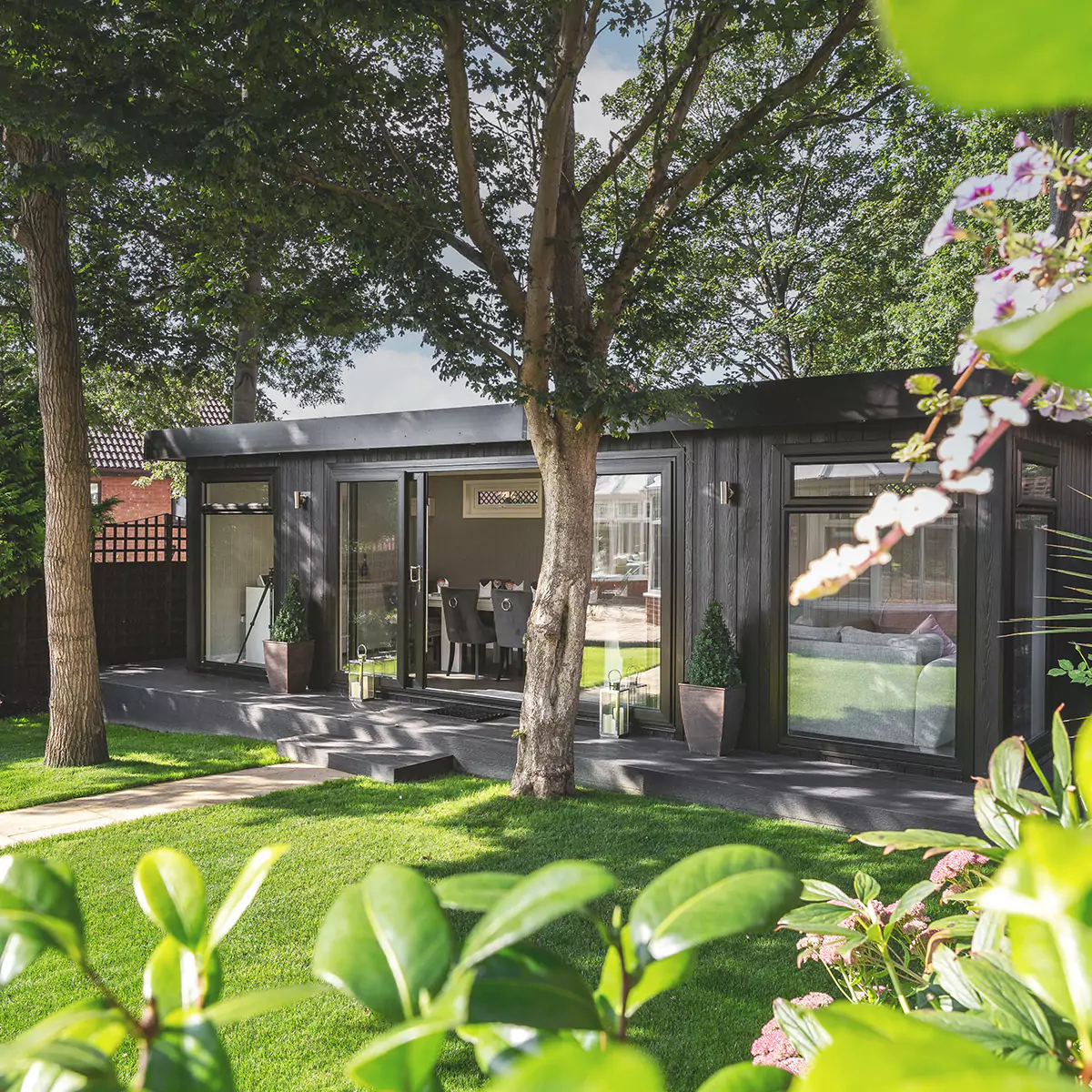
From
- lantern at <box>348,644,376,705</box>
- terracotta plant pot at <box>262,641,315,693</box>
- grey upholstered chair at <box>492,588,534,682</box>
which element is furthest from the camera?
grey upholstered chair at <box>492,588,534,682</box>

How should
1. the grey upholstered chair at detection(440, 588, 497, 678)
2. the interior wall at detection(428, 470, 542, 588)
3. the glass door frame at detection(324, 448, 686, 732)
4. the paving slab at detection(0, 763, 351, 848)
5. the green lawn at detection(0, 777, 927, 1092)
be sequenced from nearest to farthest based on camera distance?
the green lawn at detection(0, 777, 927, 1092) < the paving slab at detection(0, 763, 351, 848) < the glass door frame at detection(324, 448, 686, 732) < the grey upholstered chair at detection(440, 588, 497, 678) < the interior wall at detection(428, 470, 542, 588)

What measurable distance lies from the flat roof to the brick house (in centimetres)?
1055

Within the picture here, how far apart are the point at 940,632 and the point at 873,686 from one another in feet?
1.87

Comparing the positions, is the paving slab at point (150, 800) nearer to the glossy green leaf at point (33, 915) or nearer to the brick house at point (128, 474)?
the glossy green leaf at point (33, 915)

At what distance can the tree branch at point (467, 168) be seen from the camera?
15.5 ft

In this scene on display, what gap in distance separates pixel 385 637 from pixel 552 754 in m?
3.15

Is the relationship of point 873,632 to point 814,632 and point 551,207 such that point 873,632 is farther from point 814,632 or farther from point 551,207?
point 551,207

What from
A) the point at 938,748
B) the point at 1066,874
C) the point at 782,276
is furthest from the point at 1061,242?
the point at 782,276

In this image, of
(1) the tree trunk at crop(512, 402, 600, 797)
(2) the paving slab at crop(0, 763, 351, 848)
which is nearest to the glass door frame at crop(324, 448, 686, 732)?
(1) the tree trunk at crop(512, 402, 600, 797)

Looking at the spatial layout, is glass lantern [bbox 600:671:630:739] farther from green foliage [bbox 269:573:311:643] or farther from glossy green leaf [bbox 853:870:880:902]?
glossy green leaf [bbox 853:870:880:902]

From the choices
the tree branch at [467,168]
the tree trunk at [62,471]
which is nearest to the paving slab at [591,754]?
the tree trunk at [62,471]

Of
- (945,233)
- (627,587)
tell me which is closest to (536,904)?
(945,233)

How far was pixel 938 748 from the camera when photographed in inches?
225

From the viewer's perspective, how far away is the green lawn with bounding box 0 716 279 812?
5.74 metres
